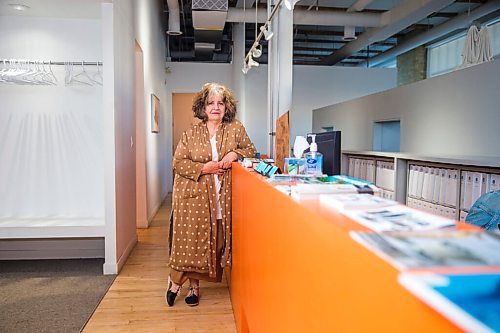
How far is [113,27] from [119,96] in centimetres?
65

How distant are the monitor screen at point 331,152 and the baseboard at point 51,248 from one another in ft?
9.61

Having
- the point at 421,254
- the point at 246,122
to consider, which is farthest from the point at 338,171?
the point at 246,122

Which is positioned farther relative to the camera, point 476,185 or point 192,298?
point 192,298

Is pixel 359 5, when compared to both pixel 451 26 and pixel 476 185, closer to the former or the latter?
pixel 451 26

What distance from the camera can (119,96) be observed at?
4062 millimetres

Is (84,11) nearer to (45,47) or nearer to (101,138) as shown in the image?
(45,47)

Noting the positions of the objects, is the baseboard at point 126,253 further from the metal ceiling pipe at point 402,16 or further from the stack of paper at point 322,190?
the metal ceiling pipe at point 402,16

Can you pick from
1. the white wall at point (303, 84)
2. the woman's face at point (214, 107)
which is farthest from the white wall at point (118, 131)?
the white wall at point (303, 84)

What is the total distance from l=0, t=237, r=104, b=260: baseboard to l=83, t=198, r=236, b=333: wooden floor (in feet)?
1.54

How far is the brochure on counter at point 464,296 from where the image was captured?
1.37ft

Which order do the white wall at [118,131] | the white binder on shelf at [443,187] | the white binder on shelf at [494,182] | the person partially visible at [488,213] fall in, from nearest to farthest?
the person partially visible at [488,213] < the white binder on shelf at [494,182] < the white binder on shelf at [443,187] < the white wall at [118,131]

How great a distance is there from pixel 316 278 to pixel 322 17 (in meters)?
7.04

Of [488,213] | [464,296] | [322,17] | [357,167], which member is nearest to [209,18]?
[322,17]

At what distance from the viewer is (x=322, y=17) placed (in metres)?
7.30
